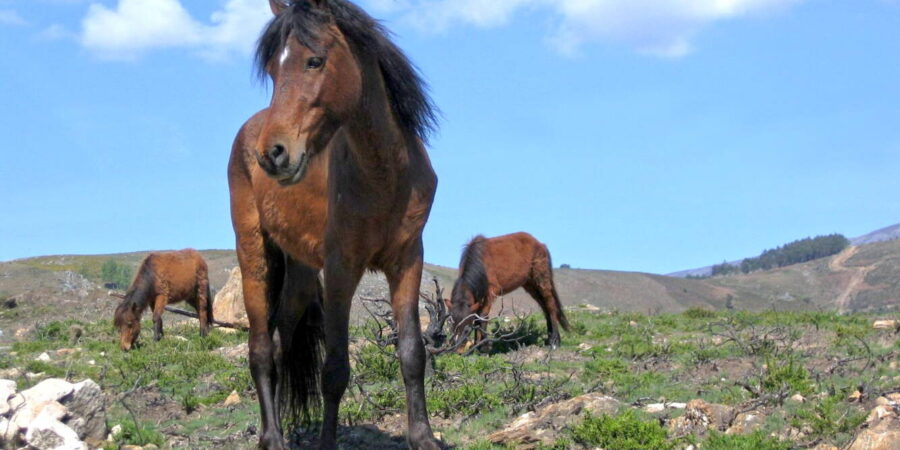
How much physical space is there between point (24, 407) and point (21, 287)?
3690cm

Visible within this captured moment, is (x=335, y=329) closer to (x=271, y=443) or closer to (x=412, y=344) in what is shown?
(x=412, y=344)

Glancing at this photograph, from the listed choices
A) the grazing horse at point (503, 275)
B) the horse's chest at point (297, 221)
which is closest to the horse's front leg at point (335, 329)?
the horse's chest at point (297, 221)

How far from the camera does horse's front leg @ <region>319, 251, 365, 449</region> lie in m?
4.30

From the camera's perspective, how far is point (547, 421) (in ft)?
17.5

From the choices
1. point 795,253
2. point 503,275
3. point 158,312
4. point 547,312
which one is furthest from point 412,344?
point 795,253

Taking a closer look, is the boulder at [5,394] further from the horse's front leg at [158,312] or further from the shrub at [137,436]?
the horse's front leg at [158,312]

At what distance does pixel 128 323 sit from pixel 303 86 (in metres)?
12.0

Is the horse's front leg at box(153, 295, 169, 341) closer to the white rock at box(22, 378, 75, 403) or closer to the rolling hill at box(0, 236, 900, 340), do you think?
the white rock at box(22, 378, 75, 403)

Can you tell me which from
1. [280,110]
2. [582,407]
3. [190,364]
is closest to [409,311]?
[280,110]

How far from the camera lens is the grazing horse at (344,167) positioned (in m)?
3.76

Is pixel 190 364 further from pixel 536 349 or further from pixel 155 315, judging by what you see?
Result: pixel 155 315

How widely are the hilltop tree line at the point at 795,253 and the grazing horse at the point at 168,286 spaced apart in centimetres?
9047

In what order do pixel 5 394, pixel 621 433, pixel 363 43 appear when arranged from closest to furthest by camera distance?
pixel 363 43
pixel 621 433
pixel 5 394

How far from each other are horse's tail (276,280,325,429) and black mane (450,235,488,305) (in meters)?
7.13
